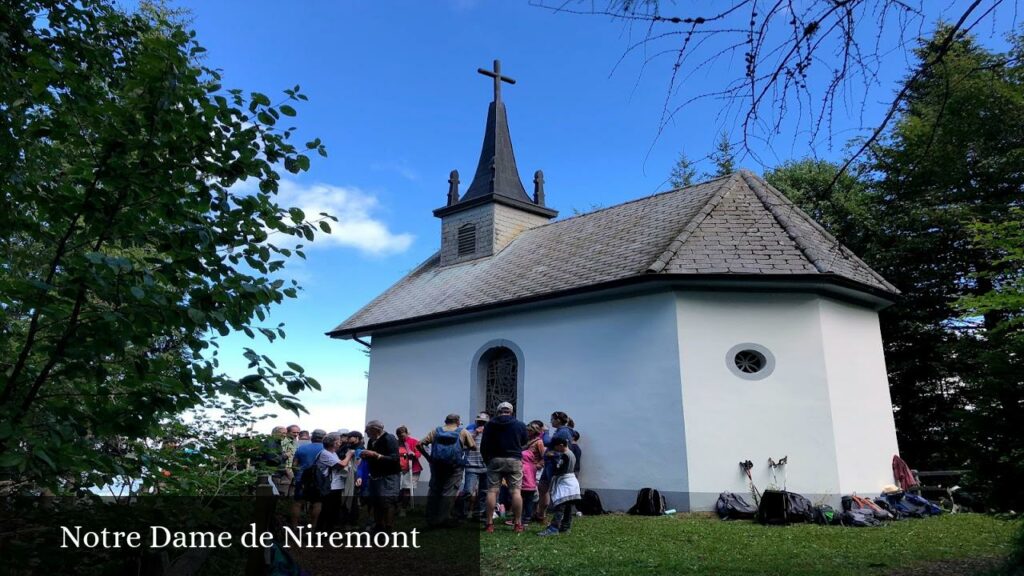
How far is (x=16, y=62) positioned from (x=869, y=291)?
1316 cm

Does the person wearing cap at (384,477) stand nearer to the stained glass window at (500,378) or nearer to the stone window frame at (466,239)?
the stained glass window at (500,378)

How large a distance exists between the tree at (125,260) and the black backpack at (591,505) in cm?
900

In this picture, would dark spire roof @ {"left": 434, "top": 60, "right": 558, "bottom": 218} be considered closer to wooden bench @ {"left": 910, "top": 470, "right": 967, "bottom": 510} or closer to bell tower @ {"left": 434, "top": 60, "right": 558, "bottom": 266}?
bell tower @ {"left": 434, "top": 60, "right": 558, "bottom": 266}

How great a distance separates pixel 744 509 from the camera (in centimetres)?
1087

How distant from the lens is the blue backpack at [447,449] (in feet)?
30.9

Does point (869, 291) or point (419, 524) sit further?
point (869, 291)

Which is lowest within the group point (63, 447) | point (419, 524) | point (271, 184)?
point (419, 524)

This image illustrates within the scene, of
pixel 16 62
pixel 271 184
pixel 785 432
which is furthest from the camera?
pixel 785 432

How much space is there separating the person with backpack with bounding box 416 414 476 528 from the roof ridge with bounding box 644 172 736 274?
15.4 ft

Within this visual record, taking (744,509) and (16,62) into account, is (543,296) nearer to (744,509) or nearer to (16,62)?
(744,509)

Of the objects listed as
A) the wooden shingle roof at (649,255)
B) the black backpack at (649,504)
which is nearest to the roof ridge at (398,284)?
the wooden shingle roof at (649,255)

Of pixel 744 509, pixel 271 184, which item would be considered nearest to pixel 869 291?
pixel 744 509

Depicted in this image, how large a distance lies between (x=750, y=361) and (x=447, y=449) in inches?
237

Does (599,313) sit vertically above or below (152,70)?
above
